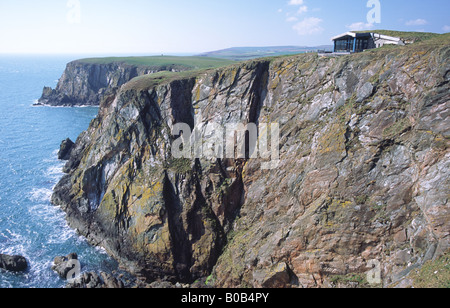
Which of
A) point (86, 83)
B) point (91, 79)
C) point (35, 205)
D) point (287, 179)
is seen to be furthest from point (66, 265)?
point (91, 79)

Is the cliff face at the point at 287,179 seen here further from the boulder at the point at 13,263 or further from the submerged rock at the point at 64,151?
the submerged rock at the point at 64,151

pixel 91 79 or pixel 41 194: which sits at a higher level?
pixel 91 79

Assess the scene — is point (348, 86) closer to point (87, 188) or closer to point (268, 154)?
point (268, 154)

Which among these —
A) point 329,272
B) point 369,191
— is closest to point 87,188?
point 329,272

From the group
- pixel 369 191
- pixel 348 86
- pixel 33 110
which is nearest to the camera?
pixel 369 191

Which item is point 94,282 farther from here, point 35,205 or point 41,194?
point 41,194

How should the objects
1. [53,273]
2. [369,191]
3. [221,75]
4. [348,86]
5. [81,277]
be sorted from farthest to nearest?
1. [221,75]
2. [53,273]
3. [81,277]
4. [348,86]
5. [369,191]

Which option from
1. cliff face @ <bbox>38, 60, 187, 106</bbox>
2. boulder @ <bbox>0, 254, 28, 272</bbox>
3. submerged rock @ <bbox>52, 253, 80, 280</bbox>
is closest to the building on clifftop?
submerged rock @ <bbox>52, 253, 80, 280</bbox>
